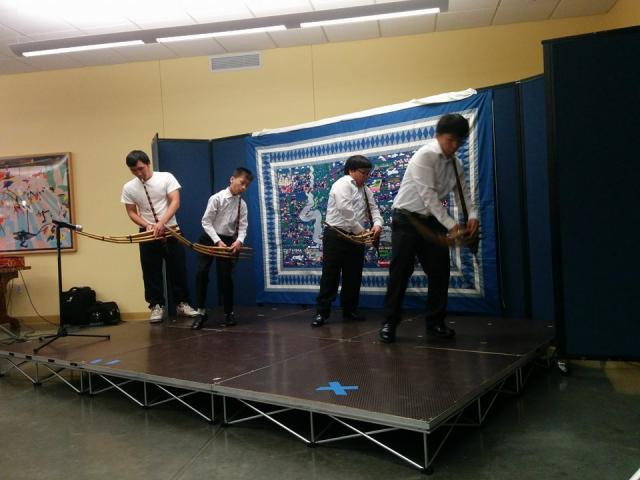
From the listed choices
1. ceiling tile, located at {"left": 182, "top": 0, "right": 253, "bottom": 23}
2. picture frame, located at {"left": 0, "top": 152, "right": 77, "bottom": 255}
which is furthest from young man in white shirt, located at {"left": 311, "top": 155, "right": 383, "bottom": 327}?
picture frame, located at {"left": 0, "top": 152, "right": 77, "bottom": 255}

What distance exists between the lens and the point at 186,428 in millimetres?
2416

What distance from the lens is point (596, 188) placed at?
2699 millimetres

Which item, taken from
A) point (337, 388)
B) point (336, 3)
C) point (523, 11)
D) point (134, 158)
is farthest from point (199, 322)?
point (523, 11)

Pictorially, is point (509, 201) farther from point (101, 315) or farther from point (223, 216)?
point (101, 315)

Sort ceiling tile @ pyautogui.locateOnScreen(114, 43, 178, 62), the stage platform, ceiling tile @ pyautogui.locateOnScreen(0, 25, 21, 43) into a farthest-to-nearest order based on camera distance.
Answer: ceiling tile @ pyautogui.locateOnScreen(114, 43, 178, 62), ceiling tile @ pyautogui.locateOnScreen(0, 25, 21, 43), the stage platform

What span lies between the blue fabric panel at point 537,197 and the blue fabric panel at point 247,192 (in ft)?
9.06

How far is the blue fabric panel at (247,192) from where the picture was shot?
17.7 feet

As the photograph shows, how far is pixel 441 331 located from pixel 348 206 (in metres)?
1.21

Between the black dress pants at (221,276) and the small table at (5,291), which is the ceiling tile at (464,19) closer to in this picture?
the black dress pants at (221,276)

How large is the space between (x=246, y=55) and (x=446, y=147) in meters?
3.86

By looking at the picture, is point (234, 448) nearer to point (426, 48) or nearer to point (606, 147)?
point (606, 147)

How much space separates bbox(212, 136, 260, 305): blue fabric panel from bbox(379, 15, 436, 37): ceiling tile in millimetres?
2001

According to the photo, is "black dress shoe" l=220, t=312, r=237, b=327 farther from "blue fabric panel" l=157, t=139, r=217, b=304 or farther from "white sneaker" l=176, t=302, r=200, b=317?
"blue fabric panel" l=157, t=139, r=217, b=304

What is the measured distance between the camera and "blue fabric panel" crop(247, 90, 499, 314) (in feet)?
13.2
